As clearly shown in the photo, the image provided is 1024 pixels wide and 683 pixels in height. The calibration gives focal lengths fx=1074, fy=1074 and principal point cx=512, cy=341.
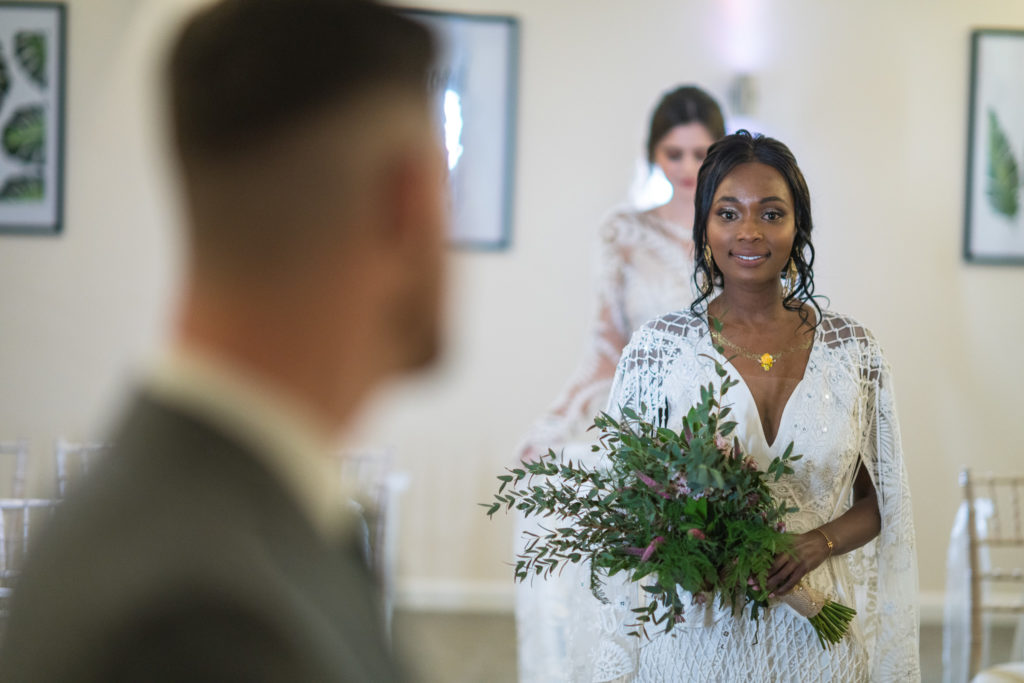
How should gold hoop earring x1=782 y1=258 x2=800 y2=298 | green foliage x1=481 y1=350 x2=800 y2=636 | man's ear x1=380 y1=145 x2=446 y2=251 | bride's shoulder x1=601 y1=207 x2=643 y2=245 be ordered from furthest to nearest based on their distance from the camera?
1. bride's shoulder x1=601 y1=207 x2=643 y2=245
2. gold hoop earring x1=782 y1=258 x2=800 y2=298
3. green foliage x1=481 y1=350 x2=800 y2=636
4. man's ear x1=380 y1=145 x2=446 y2=251

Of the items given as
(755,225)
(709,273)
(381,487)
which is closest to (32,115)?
(381,487)

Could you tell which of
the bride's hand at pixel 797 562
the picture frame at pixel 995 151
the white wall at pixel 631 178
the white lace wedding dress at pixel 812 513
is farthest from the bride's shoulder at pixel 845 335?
the picture frame at pixel 995 151

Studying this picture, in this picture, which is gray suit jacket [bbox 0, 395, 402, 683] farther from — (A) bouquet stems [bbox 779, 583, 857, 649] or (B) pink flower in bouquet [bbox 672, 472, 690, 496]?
(A) bouquet stems [bbox 779, 583, 857, 649]

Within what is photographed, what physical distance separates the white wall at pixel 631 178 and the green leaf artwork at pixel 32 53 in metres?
0.19

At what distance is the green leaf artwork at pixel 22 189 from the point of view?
5129 millimetres

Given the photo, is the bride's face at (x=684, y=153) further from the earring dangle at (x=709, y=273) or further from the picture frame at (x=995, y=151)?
the picture frame at (x=995, y=151)

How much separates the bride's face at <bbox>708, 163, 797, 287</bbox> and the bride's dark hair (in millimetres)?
16

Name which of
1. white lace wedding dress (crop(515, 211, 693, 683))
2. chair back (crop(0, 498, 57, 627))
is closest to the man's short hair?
chair back (crop(0, 498, 57, 627))

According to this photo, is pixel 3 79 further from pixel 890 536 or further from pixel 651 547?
pixel 890 536

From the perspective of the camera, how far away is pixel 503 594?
A: 5.29 meters

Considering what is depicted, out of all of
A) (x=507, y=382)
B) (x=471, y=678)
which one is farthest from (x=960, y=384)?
(x=471, y=678)

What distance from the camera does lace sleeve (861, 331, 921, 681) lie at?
1.98 meters

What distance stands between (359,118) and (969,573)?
3494 mm

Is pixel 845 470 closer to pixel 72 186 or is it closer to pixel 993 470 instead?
pixel 993 470
